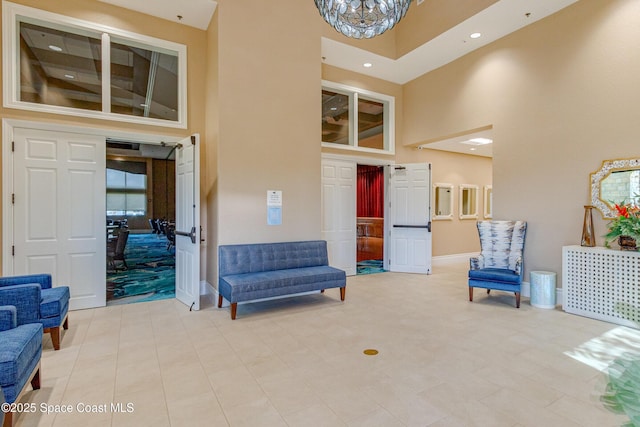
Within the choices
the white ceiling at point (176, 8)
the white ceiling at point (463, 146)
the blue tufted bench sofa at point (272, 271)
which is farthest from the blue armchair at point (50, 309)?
the white ceiling at point (463, 146)

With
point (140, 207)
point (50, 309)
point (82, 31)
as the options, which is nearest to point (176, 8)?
point (82, 31)

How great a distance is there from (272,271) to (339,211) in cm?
235

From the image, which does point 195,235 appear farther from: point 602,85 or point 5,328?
point 602,85

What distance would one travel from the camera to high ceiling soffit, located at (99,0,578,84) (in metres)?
4.59

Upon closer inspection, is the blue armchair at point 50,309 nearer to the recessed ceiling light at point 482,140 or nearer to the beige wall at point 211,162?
the beige wall at point 211,162

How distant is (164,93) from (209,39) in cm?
113

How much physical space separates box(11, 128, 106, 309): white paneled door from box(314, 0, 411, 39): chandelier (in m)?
3.70

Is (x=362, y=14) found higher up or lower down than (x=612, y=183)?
higher up

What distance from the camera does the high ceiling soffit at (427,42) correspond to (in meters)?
4.59

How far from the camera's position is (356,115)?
22.2 ft

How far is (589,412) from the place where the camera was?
2178mm

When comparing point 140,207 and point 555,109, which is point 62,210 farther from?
point 140,207

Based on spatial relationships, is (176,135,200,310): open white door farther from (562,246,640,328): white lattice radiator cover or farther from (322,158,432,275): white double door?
(562,246,640,328): white lattice radiator cover

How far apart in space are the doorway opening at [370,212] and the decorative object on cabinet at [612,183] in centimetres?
573
